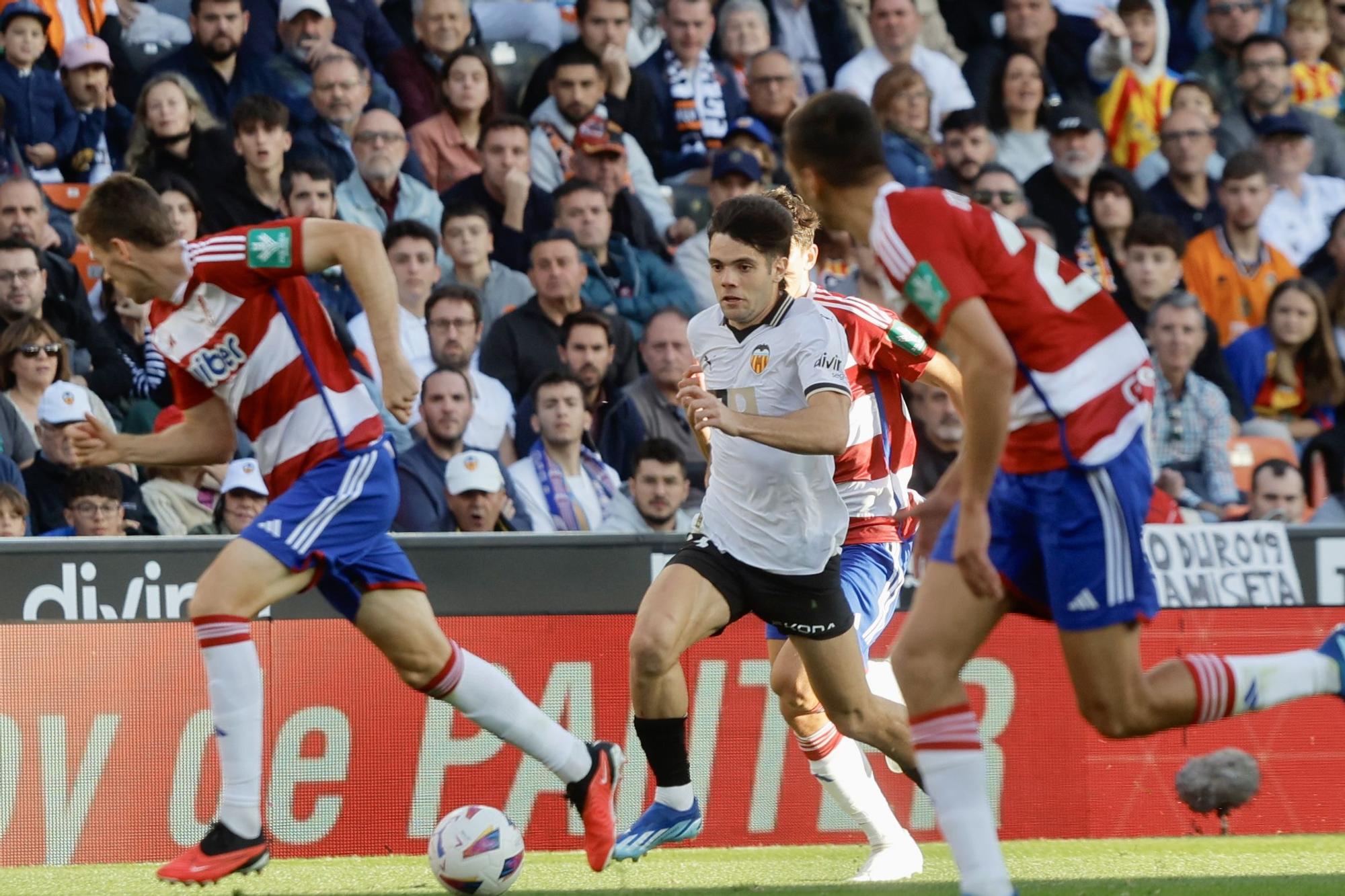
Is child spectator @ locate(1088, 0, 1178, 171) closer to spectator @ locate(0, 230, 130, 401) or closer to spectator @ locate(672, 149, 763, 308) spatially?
spectator @ locate(672, 149, 763, 308)

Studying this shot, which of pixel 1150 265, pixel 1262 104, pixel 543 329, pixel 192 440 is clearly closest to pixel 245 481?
pixel 543 329

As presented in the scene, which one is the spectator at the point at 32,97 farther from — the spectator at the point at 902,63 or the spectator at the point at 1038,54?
the spectator at the point at 1038,54

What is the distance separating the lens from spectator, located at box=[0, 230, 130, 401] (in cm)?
924

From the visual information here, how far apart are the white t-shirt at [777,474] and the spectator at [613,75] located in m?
5.91

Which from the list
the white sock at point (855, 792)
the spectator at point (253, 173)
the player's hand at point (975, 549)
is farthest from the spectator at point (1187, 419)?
the player's hand at point (975, 549)

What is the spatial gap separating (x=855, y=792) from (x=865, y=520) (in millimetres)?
1021

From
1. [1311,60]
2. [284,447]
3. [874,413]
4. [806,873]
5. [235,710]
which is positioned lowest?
[806,873]

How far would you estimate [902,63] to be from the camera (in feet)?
40.8

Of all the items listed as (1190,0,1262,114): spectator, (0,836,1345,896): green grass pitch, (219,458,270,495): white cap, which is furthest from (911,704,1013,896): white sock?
→ (1190,0,1262,114): spectator

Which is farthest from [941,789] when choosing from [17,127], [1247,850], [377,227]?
[17,127]

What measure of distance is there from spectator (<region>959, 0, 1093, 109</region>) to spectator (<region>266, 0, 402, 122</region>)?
173 inches

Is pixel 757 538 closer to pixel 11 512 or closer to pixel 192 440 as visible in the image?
pixel 192 440

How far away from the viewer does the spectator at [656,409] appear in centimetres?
1003

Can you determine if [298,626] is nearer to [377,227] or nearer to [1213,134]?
[377,227]
